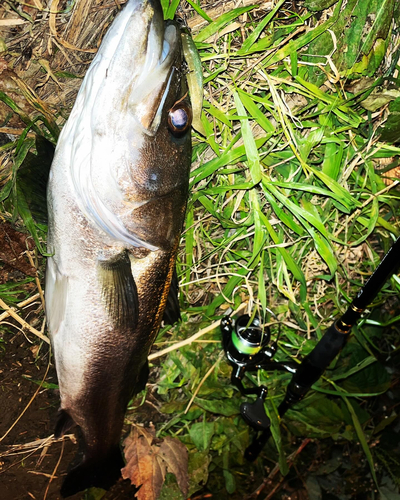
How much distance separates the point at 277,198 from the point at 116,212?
949mm

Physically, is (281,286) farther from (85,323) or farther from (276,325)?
(85,323)

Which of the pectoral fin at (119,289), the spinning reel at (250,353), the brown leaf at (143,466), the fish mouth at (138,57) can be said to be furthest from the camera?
the brown leaf at (143,466)

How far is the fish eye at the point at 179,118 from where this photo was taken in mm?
1459

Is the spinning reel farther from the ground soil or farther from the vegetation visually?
the ground soil

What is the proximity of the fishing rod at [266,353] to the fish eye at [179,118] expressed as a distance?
3.79 ft

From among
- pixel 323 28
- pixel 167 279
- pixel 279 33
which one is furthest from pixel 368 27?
pixel 167 279

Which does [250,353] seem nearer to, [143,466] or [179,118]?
[143,466]

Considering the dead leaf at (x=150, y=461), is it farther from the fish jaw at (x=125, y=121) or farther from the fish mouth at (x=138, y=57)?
the fish mouth at (x=138, y=57)

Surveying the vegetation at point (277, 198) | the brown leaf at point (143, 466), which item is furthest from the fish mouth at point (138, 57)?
the brown leaf at point (143, 466)

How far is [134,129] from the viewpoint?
4.53 ft

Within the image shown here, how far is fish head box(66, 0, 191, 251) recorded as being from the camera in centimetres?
130

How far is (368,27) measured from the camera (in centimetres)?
182

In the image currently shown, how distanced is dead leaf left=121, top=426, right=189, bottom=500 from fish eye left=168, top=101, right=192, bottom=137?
82.2 inches

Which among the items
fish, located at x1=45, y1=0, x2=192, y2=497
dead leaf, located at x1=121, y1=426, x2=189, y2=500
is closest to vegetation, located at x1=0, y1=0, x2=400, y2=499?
dead leaf, located at x1=121, y1=426, x2=189, y2=500
